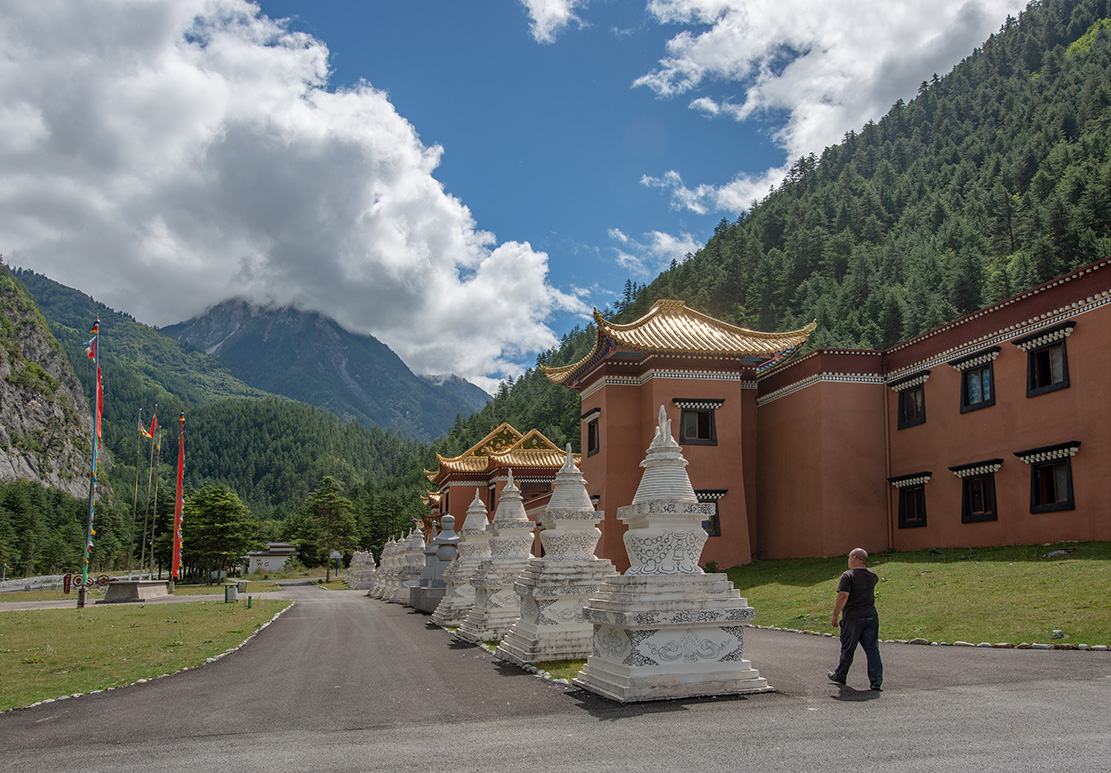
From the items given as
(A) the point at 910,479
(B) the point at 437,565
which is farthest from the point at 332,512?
(A) the point at 910,479

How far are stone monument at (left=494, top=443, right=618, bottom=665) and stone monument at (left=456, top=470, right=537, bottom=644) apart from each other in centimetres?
277

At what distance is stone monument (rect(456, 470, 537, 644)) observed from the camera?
1731 cm

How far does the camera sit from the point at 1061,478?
20875 mm

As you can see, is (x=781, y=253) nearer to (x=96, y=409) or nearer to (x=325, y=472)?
(x=96, y=409)

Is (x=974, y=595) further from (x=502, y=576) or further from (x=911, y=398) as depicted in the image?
(x=911, y=398)

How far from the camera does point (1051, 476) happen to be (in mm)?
21250

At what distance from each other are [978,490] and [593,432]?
1475cm

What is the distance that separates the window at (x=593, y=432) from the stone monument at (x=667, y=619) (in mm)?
20958

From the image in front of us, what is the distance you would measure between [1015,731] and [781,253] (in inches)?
3723

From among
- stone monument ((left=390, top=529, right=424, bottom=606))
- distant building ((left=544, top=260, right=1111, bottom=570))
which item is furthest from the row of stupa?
stone monument ((left=390, top=529, right=424, bottom=606))

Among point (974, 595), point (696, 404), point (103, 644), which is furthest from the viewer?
point (696, 404)

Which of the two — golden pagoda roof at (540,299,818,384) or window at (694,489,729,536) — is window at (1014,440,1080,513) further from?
window at (694,489,729,536)

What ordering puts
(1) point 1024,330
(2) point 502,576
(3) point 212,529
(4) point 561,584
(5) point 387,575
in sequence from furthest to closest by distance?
(3) point 212,529 → (5) point 387,575 → (1) point 1024,330 → (2) point 502,576 → (4) point 561,584

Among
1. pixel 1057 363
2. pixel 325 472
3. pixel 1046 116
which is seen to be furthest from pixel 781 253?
pixel 325 472
